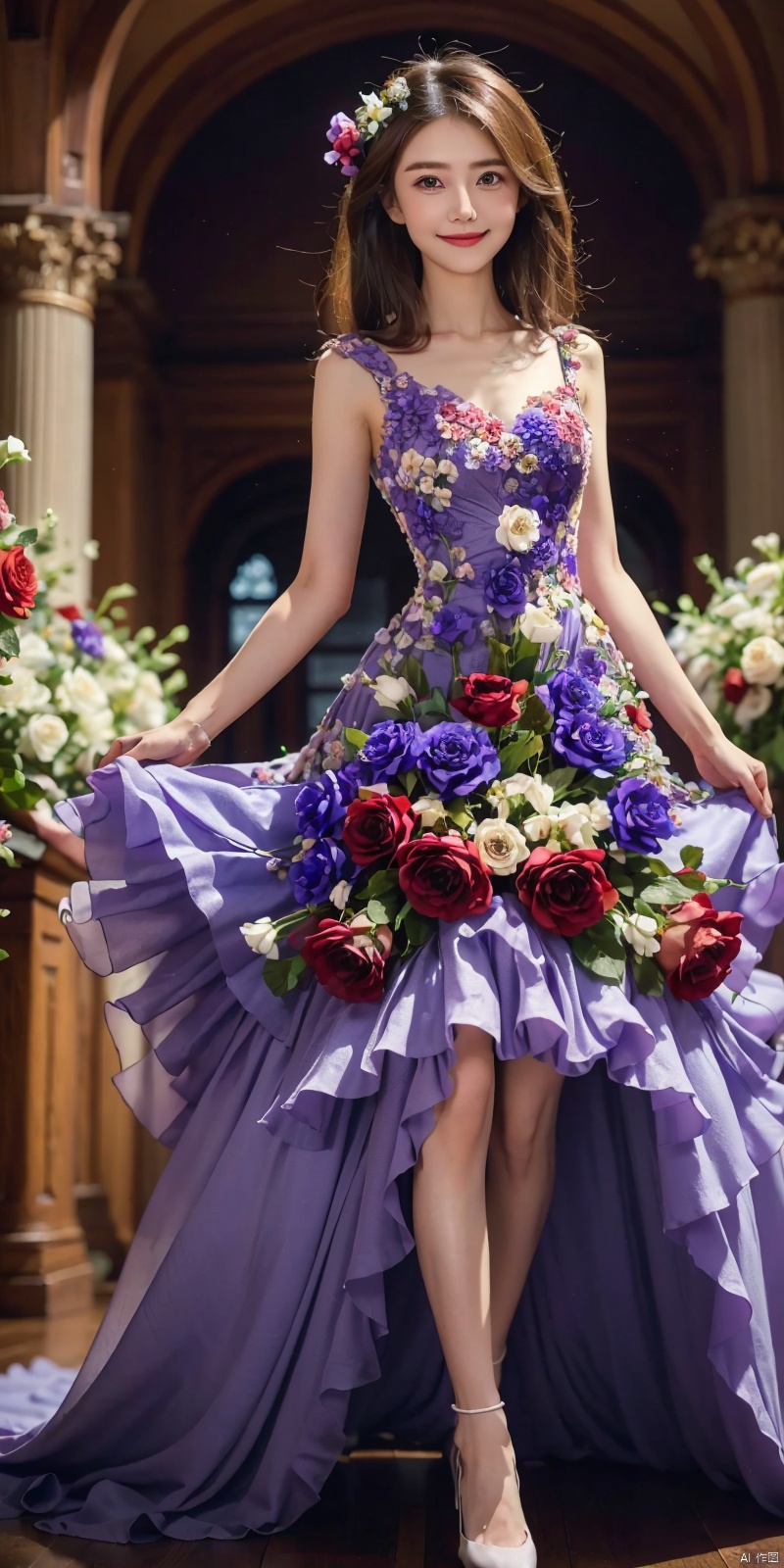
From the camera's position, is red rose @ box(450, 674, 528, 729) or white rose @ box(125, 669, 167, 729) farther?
white rose @ box(125, 669, 167, 729)

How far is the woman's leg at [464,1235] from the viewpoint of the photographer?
7.01 feet

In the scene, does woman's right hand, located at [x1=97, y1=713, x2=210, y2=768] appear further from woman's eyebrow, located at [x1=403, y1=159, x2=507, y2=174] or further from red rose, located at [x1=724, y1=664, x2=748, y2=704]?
red rose, located at [x1=724, y1=664, x2=748, y2=704]

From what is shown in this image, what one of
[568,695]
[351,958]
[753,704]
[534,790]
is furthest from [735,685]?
[351,958]

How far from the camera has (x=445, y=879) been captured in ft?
7.27

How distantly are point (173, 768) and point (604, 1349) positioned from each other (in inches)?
45.1

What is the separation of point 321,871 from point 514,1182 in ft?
1.75

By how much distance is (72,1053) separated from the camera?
5.12 metres

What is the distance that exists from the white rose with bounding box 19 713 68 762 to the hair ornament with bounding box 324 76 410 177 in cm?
181

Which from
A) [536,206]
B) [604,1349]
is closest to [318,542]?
[536,206]

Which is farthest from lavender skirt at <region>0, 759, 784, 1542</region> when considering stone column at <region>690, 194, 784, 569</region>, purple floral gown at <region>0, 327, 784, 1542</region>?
stone column at <region>690, 194, 784, 569</region>

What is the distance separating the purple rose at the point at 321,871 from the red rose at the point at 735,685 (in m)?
2.23

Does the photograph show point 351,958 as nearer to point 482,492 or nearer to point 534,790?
point 534,790

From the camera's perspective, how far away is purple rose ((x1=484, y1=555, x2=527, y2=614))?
8.28 ft

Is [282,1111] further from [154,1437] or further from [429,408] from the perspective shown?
[429,408]
